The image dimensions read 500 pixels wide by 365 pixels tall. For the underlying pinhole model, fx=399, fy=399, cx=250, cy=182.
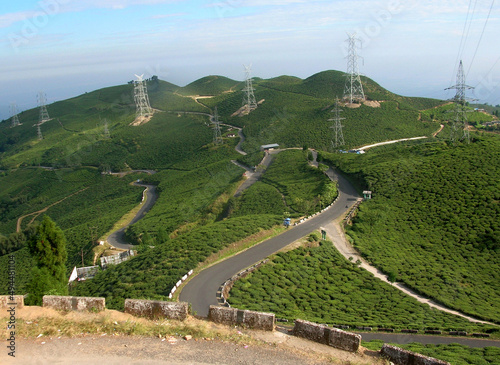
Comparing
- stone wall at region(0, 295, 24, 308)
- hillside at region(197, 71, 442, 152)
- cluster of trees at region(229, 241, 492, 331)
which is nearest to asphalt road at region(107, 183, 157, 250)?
hillside at region(197, 71, 442, 152)

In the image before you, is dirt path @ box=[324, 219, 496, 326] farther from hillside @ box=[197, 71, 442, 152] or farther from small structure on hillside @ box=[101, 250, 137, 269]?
hillside @ box=[197, 71, 442, 152]

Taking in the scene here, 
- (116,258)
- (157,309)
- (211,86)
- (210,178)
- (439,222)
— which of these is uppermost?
(211,86)

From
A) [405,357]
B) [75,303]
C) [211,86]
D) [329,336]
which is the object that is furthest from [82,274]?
[211,86]

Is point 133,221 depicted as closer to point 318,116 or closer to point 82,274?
point 82,274

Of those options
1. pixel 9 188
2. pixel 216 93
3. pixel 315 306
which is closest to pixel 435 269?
pixel 315 306

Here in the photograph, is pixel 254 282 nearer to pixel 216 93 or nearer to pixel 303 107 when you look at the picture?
pixel 303 107

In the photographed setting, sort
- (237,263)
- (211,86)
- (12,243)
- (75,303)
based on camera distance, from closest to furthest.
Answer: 1. (75,303)
2. (237,263)
3. (12,243)
4. (211,86)
